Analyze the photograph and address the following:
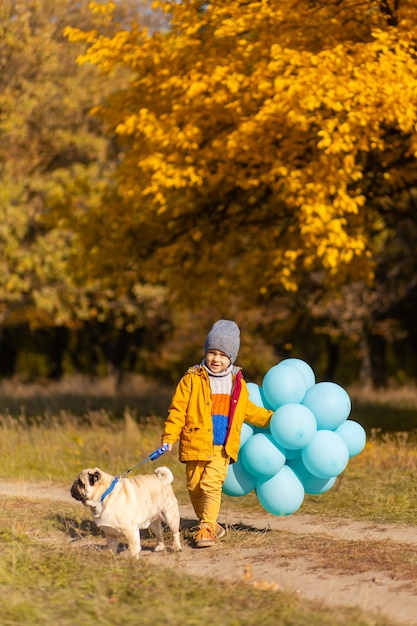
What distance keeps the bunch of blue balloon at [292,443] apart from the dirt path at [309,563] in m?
0.38

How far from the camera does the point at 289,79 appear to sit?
10234 mm

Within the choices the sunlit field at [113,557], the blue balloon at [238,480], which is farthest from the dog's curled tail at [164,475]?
the sunlit field at [113,557]

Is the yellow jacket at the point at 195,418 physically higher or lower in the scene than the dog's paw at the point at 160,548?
higher

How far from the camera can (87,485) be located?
6262 millimetres

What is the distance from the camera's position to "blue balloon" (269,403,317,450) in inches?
278

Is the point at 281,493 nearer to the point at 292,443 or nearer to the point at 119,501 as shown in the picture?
the point at 292,443

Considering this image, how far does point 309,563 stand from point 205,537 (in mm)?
903

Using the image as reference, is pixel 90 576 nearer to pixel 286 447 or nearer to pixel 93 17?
pixel 286 447

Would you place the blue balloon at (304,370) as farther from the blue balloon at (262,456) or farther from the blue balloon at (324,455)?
the blue balloon at (262,456)

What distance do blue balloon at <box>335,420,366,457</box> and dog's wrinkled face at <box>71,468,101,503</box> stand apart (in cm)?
215

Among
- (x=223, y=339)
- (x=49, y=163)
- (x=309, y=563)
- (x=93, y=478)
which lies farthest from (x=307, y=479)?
(x=49, y=163)

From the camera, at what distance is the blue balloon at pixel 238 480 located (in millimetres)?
7250

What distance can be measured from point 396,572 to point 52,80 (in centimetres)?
1729

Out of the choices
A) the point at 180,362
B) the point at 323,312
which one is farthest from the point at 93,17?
the point at 180,362
